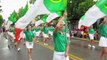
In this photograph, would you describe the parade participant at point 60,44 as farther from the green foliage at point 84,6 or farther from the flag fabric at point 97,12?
the green foliage at point 84,6

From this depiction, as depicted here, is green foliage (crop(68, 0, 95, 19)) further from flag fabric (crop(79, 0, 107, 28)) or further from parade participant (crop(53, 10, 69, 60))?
parade participant (crop(53, 10, 69, 60))

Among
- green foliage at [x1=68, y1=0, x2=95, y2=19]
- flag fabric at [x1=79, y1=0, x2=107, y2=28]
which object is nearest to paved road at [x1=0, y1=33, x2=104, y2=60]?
flag fabric at [x1=79, y1=0, x2=107, y2=28]

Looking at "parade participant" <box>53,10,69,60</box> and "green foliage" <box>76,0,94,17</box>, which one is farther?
"green foliage" <box>76,0,94,17</box>

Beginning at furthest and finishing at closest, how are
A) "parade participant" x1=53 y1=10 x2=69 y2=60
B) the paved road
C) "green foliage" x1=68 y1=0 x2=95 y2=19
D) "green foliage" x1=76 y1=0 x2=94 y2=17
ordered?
1. "green foliage" x1=68 y1=0 x2=95 y2=19
2. "green foliage" x1=76 y1=0 x2=94 y2=17
3. the paved road
4. "parade participant" x1=53 y1=10 x2=69 y2=60

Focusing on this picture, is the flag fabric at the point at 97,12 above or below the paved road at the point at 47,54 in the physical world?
above

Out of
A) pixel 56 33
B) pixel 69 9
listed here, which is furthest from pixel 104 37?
pixel 69 9

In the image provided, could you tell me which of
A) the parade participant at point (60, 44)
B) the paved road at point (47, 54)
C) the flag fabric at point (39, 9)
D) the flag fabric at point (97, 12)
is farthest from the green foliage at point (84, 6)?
the parade participant at point (60, 44)

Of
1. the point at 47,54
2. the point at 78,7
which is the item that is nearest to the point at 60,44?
the point at 47,54

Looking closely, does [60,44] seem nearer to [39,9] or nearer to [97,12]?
[39,9]

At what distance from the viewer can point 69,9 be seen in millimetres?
52906

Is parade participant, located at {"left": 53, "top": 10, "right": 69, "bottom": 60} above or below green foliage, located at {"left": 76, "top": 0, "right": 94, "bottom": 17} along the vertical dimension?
below

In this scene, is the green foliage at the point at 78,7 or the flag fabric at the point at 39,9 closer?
the flag fabric at the point at 39,9

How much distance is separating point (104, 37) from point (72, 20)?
135 feet

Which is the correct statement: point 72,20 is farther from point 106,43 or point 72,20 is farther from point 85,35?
point 106,43
